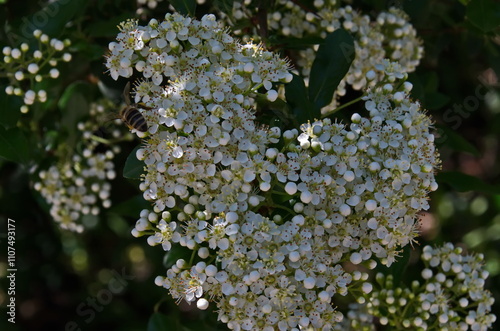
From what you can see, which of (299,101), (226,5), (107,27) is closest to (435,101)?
(299,101)

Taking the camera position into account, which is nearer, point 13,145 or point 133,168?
point 133,168

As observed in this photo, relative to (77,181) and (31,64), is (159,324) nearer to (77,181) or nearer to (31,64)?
(77,181)

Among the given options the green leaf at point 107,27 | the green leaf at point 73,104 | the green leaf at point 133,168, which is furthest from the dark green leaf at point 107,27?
the green leaf at point 133,168

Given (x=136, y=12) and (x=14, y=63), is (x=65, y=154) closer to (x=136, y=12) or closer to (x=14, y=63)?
(x=14, y=63)

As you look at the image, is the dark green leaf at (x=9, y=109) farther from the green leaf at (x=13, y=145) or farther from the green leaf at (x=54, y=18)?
the green leaf at (x=54, y=18)

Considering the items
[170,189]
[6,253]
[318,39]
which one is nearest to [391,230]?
[170,189]
